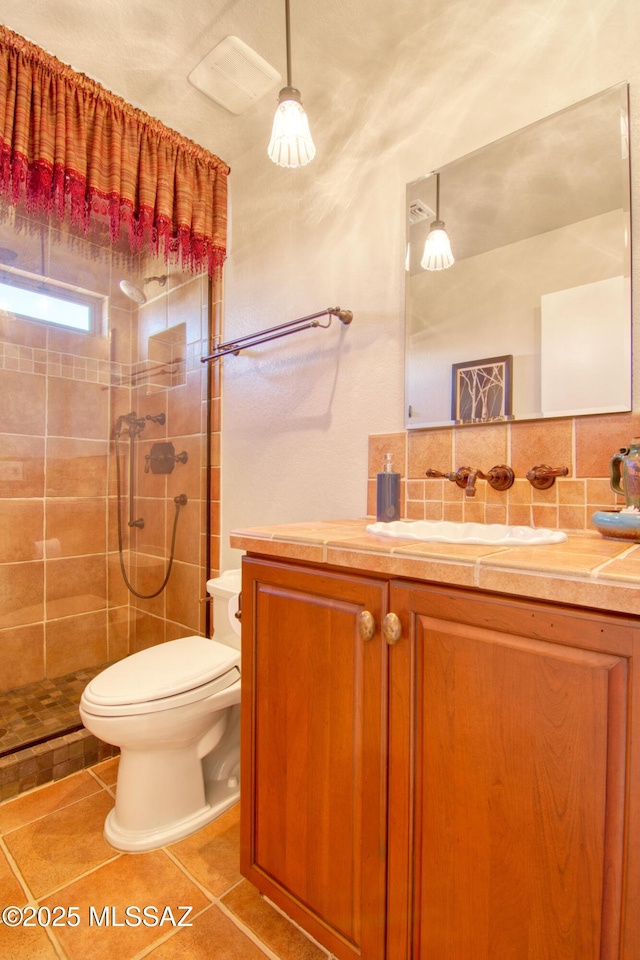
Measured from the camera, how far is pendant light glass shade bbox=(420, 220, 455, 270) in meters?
1.43

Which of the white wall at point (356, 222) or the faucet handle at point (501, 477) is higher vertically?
the white wall at point (356, 222)

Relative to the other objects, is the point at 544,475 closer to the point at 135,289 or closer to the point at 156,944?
the point at 156,944

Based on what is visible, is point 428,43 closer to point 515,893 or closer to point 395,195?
point 395,195

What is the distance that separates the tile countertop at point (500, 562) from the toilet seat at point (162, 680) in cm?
60

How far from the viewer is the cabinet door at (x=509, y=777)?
623mm

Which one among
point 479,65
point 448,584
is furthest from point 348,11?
point 448,584

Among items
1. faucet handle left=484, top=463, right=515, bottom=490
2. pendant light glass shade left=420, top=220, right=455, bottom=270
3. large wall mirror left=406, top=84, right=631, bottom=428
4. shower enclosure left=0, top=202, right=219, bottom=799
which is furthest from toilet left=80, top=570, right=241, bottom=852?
pendant light glass shade left=420, top=220, right=455, bottom=270

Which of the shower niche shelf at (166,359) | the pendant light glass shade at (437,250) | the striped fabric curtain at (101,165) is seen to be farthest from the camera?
the shower niche shelf at (166,359)

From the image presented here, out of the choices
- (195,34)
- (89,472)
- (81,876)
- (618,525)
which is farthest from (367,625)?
(89,472)

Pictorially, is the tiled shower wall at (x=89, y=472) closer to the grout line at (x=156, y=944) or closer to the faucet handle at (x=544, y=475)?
the grout line at (x=156, y=944)

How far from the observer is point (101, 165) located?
1790mm

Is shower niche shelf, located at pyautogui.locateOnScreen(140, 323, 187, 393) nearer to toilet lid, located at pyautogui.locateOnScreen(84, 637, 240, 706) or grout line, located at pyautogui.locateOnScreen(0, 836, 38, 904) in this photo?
toilet lid, located at pyautogui.locateOnScreen(84, 637, 240, 706)

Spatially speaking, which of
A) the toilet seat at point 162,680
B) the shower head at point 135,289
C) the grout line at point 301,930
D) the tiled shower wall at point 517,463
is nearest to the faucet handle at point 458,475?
the tiled shower wall at point 517,463

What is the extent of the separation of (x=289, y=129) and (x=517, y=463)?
114 centimetres
